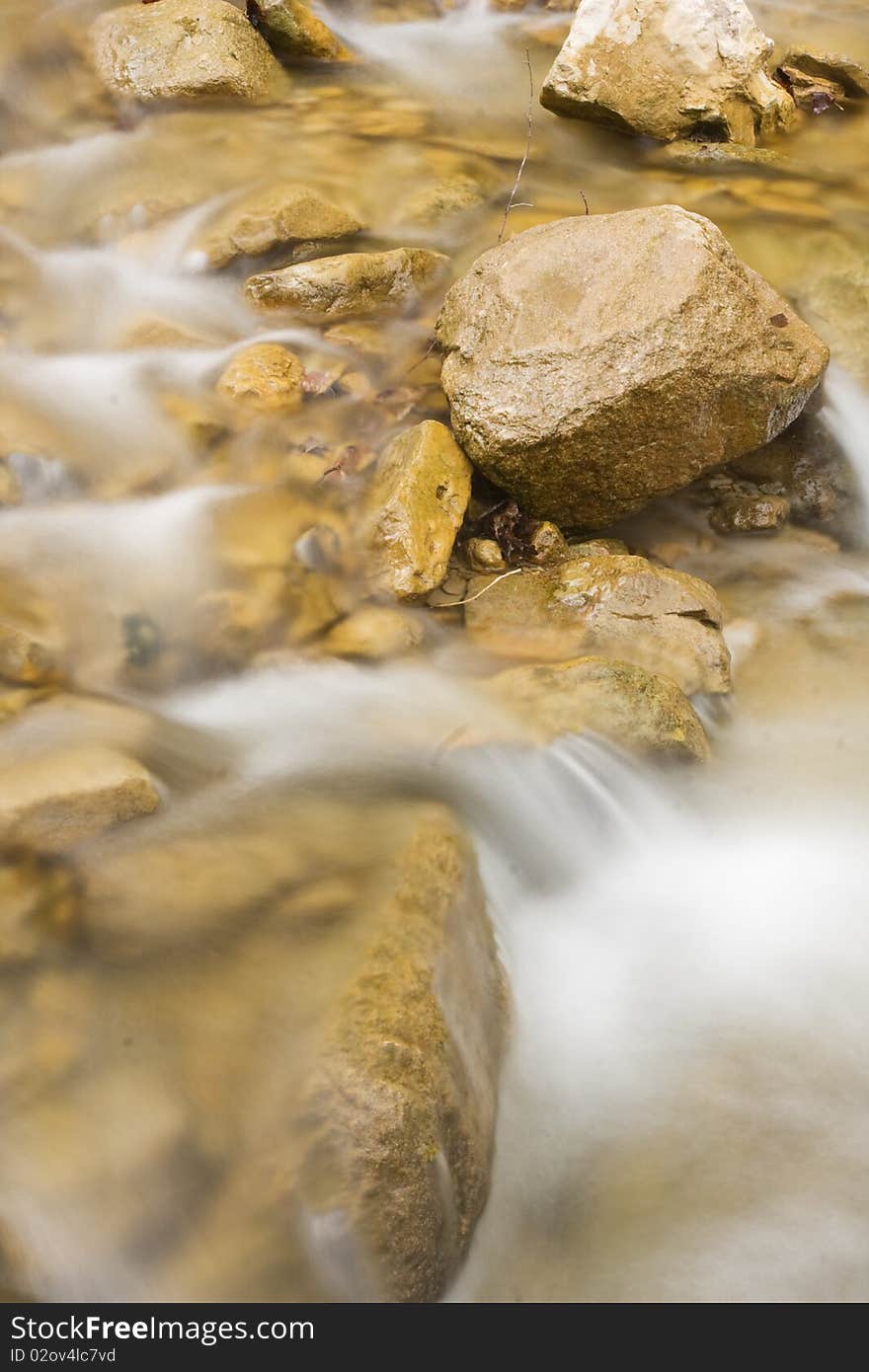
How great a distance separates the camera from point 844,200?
231 inches

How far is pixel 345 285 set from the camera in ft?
Result: 17.0

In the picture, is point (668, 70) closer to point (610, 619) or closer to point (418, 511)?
point (418, 511)

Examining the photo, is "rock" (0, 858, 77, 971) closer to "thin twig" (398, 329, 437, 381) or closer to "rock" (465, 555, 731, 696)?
"rock" (465, 555, 731, 696)

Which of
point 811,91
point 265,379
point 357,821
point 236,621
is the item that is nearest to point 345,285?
point 265,379

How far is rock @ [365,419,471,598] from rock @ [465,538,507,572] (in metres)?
0.11

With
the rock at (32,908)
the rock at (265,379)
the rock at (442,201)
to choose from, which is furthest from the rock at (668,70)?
the rock at (32,908)

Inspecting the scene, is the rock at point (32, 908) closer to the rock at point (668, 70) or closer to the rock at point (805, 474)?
the rock at point (805, 474)

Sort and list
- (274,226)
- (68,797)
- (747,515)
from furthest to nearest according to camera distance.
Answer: (274,226) < (747,515) < (68,797)

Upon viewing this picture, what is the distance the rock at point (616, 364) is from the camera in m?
3.96

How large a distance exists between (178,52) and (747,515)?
15.5 ft

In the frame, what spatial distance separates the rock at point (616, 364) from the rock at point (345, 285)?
893 mm

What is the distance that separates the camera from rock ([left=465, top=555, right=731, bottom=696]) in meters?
3.91

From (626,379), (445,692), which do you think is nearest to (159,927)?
(445,692)
